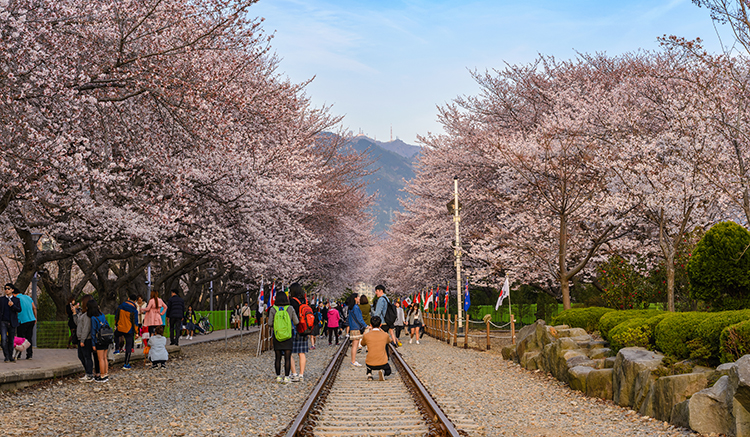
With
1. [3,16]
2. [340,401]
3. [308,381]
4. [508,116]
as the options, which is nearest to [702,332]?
[340,401]

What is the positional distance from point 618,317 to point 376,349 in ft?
17.4

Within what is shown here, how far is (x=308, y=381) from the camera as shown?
Result: 14.7 meters

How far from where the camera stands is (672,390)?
932 cm

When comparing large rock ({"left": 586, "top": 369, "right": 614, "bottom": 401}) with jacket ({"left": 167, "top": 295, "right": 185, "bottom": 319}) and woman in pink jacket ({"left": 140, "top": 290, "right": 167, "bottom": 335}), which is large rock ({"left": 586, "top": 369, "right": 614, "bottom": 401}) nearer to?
woman in pink jacket ({"left": 140, "top": 290, "right": 167, "bottom": 335})

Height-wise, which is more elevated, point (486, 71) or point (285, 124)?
point (486, 71)

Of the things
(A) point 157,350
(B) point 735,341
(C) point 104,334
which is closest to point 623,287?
(B) point 735,341

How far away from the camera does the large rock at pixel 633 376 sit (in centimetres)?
1027

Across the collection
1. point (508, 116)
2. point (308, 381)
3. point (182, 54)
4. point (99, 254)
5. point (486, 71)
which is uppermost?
point (486, 71)

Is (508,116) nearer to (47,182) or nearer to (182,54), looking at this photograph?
(182,54)

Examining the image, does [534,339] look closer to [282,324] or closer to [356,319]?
[356,319]

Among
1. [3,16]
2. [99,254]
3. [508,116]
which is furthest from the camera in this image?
[508,116]

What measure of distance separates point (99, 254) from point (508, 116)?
76.5ft

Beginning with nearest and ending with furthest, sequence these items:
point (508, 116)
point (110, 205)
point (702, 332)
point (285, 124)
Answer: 1. point (702, 332)
2. point (110, 205)
3. point (285, 124)
4. point (508, 116)

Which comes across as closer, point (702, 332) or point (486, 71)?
point (702, 332)
